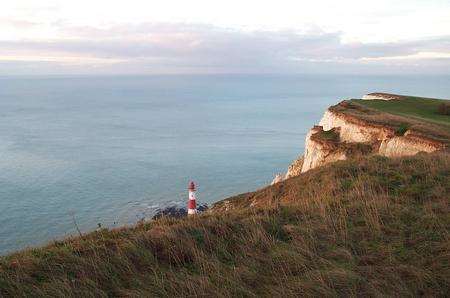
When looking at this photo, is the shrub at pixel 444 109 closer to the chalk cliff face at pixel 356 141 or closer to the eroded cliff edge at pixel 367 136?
the eroded cliff edge at pixel 367 136

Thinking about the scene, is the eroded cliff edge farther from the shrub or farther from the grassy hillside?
the grassy hillside

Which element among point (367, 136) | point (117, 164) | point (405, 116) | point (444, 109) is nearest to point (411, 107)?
point (444, 109)

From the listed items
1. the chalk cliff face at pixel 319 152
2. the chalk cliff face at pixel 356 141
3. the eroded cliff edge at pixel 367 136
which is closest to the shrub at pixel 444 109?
the eroded cliff edge at pixel 367 136

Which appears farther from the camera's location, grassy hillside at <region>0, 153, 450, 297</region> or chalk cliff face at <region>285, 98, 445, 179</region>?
chalk cliff face at <region>285, 98, 445, 179</region>

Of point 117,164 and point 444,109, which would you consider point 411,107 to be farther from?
point 117,164

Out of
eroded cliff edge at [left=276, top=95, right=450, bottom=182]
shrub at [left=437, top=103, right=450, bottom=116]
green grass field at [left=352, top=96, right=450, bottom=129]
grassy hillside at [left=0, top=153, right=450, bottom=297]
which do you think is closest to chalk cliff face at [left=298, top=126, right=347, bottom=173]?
eroded cliff edge at [left=276, top=95, right=450, bottom=182]

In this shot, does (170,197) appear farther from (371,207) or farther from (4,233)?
(371,207)

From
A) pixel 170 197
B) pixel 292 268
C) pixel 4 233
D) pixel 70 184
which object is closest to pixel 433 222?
pixel 292 268
